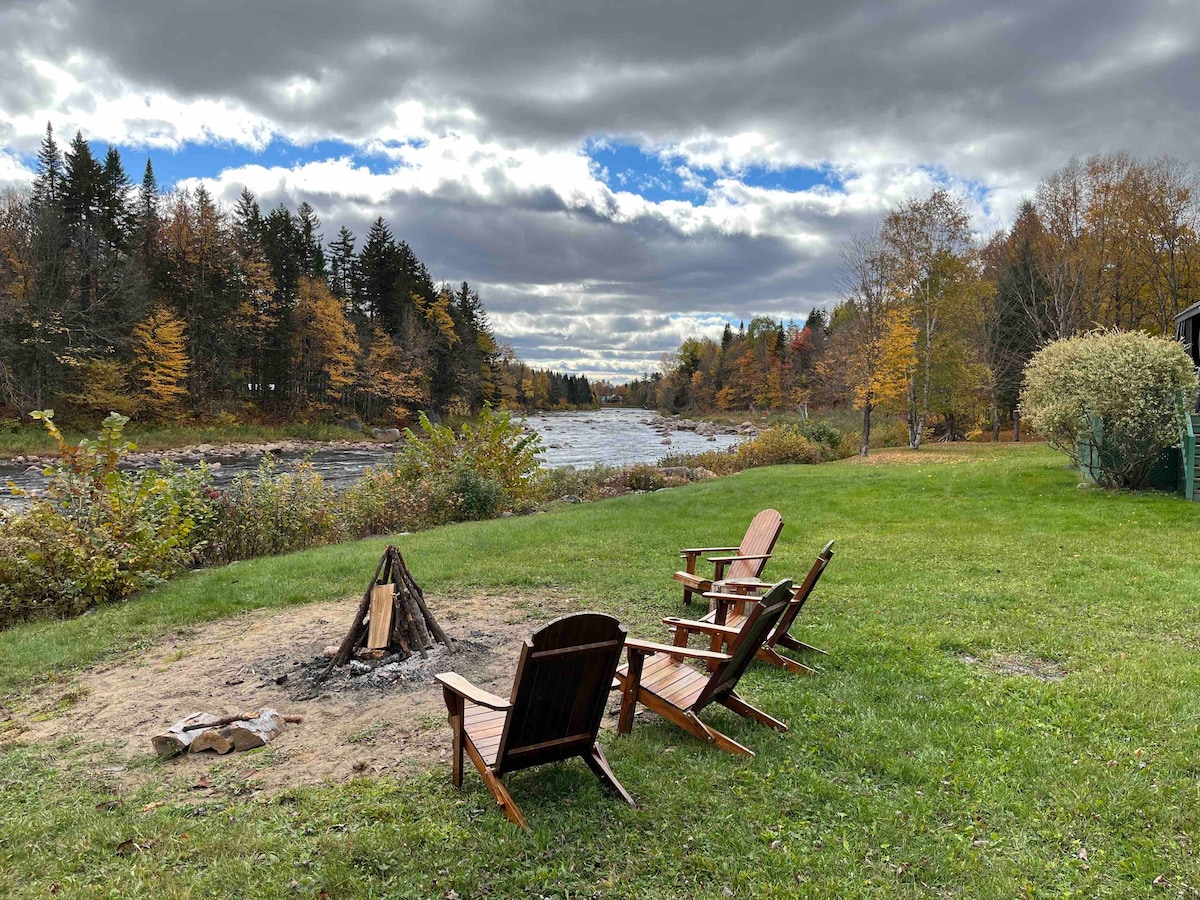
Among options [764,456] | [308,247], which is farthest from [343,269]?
[764,456]

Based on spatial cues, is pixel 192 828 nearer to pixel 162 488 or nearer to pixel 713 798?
pixel 713 798

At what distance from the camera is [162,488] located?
340 inches

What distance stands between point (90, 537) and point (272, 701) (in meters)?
4.86

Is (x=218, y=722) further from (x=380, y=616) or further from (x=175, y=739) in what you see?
(x=380, y=616)

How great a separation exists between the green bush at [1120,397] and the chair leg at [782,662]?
11058 millimetres

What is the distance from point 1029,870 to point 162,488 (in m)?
9.74

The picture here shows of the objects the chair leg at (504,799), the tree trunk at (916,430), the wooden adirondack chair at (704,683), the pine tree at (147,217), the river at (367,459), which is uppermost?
the pine tree at (147,217)

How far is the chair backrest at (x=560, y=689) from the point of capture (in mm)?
3082

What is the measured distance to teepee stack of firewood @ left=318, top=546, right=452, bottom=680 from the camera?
5242 mm

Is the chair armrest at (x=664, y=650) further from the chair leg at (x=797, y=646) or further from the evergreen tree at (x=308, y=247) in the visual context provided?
the evergreen tree at (x=308, y=247)

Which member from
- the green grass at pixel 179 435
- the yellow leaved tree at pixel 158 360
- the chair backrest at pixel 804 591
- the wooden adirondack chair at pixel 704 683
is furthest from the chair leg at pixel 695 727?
the yellow leaved tree at pixel 158 360

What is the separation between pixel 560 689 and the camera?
322cm

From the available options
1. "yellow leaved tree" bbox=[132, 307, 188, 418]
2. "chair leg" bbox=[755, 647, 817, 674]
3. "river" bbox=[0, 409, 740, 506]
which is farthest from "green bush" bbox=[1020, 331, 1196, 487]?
"yellow leaved tree" bbox=[132, 307, 188, 418]

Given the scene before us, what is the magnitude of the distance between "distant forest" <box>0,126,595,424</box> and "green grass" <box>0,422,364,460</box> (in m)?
1.35
